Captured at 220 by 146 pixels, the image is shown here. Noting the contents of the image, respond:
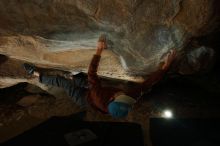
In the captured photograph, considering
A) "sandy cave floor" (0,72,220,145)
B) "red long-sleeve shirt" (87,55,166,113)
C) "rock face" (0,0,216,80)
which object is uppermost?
"rock face" (0,0,216,80)

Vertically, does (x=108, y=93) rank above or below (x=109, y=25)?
below

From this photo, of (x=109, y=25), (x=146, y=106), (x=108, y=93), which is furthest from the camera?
(x=146, y=106)

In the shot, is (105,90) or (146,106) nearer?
(105,90)

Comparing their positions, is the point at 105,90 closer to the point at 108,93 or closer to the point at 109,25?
the point at 108,93

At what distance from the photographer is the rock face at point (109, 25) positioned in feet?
8.54

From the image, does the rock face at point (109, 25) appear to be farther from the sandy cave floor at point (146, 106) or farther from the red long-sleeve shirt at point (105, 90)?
the sandy cave floor at point (146, 106)

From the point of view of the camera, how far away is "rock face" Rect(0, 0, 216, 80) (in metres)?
2.60

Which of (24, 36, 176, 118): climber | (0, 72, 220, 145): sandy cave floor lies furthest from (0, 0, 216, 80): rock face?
(0, 72, 220, 145): sandy cave floor

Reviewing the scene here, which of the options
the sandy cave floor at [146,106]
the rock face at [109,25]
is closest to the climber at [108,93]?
the rock face at [109,25]

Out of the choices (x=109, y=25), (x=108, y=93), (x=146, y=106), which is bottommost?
(x=146, y=106)

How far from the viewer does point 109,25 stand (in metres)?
2.84

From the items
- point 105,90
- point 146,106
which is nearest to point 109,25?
point 105,90

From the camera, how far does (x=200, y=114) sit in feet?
14.4

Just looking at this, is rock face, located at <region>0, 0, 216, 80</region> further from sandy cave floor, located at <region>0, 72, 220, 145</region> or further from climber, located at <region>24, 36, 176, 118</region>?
sandy cave floor, located at <region>0, 72, 220, 145</region>
